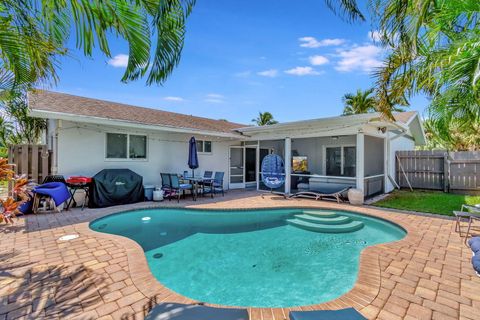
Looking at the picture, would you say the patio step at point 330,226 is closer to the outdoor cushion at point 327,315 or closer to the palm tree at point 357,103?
the outdoor cushion at point 327,315

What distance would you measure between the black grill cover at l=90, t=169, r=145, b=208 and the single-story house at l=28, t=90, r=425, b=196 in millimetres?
907

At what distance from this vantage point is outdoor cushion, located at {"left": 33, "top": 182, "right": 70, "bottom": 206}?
823cm

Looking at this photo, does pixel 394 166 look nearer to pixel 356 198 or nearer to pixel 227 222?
pixel 356 198

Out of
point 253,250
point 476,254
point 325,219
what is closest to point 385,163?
point 325,219

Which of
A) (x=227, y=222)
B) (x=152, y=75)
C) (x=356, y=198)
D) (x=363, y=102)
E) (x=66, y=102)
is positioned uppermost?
(x=363, y=102)

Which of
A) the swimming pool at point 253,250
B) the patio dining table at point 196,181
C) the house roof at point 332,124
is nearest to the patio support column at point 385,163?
the house roof at point 332,124

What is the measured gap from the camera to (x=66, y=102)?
34.2 ft

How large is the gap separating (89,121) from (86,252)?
19.8ft

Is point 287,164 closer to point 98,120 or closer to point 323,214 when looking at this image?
point 323,214

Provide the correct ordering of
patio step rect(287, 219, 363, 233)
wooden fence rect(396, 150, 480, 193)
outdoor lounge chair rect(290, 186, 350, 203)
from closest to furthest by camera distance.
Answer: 1. patio step rect(287, 219, 363, 233)
2. outdoor lounge chair rect(290, 186, 350, 203)
3. wooden fence rect(396, 150, 480, 193)

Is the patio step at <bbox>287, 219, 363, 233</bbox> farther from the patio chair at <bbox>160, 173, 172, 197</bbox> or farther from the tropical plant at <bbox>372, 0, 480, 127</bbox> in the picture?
the patio chair at <bbox>160, 173, 172, 197</bbox>

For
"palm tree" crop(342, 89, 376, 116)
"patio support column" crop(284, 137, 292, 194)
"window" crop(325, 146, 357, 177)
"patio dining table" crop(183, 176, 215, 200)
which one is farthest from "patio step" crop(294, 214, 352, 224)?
"palm tree" crop(342, 89, 376, 116)

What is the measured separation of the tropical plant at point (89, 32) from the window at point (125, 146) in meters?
7.50

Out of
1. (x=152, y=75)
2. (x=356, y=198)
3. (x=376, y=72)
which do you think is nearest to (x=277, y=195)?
(x=356, y=198)
